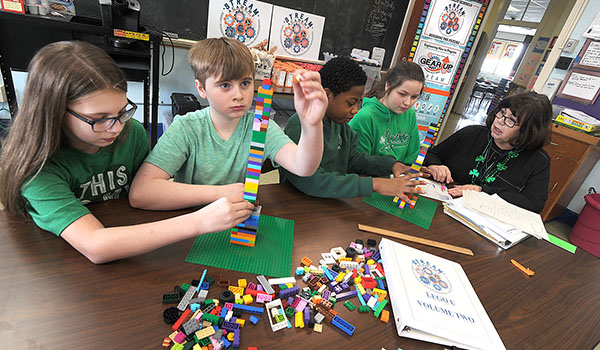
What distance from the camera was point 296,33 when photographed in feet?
12.0

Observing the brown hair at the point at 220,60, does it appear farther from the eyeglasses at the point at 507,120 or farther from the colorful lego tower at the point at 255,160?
the eyeglasses at the point at 507,120

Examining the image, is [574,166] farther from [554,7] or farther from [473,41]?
[554,7]

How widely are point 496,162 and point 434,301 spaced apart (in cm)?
144

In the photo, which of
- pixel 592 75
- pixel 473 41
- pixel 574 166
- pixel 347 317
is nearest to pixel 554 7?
pixel 473 41

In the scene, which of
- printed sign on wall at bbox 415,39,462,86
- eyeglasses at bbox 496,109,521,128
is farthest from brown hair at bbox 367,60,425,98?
printed sign on wall at bbox 415,39,462,86

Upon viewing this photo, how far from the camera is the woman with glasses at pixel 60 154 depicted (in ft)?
2.48

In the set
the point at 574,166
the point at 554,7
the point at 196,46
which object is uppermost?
the point at 554,7

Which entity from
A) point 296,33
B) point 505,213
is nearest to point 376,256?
point 505,213

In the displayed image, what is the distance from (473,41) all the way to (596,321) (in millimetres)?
4064

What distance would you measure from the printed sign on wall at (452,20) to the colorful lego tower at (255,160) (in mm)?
3695

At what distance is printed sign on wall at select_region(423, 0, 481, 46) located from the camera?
3683mm

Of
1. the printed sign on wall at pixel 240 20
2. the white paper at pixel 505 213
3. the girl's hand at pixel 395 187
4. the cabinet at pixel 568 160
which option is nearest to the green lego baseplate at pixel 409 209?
the girl's hand at pixel 395 187

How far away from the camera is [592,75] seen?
3057 millimetres

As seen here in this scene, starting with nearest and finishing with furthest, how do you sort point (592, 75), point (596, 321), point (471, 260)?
point (596, 321) → point (471, 260) → point (592, 75)
